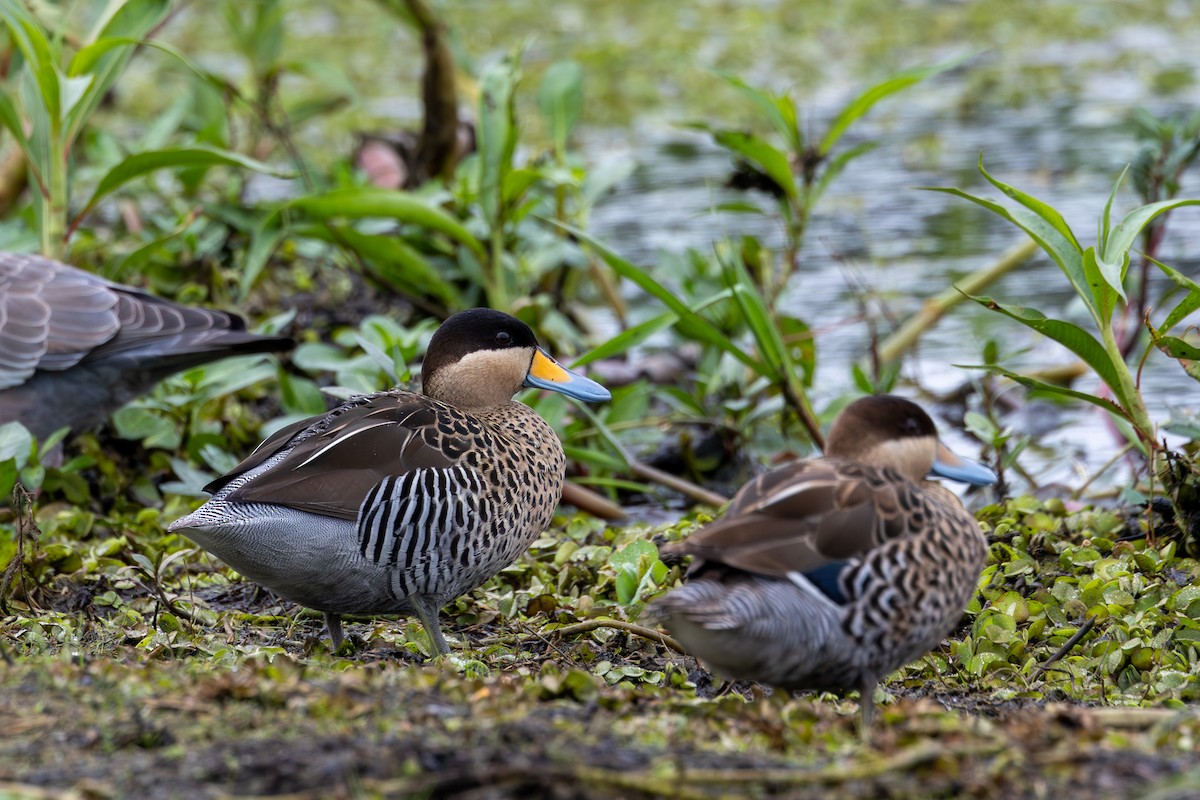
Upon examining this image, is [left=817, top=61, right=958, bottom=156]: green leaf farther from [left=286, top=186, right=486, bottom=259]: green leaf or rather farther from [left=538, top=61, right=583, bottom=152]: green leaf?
[left=286, top=186, right=486, bottom=259]: green leaf

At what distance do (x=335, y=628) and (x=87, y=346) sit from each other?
208 cm

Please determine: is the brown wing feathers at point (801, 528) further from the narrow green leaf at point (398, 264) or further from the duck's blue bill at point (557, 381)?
the narrow green leaf at point (398, 264)

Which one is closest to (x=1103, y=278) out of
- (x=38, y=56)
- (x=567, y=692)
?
(x=567, y=692)

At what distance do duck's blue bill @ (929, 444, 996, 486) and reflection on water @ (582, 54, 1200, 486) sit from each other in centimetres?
180

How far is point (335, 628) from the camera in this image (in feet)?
13.7

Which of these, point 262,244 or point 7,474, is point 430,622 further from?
point 262,244

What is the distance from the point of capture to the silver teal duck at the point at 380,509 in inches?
153

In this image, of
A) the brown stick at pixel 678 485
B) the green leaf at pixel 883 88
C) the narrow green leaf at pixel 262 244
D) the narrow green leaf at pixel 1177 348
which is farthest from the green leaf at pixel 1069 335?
the narrow green leaf at pixel 262 244

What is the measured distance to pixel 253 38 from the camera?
7.75 metres

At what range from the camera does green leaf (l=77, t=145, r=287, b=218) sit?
565cm

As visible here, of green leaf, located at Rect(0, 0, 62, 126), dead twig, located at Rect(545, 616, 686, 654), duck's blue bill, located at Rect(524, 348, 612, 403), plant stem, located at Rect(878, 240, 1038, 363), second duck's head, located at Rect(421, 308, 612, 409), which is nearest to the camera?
dead twig, located at Rect(545, 616, 686, 654)

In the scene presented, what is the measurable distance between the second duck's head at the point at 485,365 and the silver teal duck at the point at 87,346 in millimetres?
1186

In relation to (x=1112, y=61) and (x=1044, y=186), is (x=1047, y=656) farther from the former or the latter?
(x=1112, y=61)

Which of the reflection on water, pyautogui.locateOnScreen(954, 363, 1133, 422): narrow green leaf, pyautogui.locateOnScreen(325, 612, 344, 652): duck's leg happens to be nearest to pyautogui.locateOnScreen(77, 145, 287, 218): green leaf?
the reflection on water
